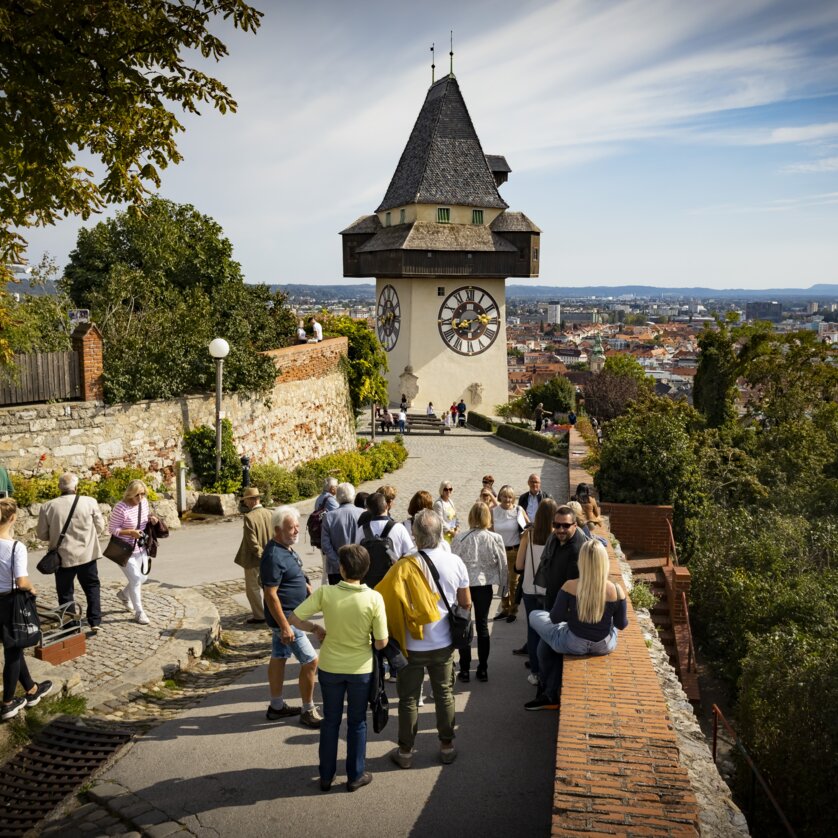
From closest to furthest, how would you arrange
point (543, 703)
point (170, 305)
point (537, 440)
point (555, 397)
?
point (543, 703), point (170, 305), point (537, 440), point (555, 397)

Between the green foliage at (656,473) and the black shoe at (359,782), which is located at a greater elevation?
the green foliage at (656,473)

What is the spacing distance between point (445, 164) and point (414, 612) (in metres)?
38.8

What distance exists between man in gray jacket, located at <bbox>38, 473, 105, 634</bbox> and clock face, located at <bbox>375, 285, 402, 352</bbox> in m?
34.3

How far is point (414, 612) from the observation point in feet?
18.8

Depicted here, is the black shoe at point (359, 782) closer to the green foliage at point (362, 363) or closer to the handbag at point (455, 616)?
the handbag at point (455, 616)

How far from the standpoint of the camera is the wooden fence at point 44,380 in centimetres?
1388

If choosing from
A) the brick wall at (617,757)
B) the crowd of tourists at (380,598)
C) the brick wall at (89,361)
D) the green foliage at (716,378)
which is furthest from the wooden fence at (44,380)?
the green foliage at (716,378)

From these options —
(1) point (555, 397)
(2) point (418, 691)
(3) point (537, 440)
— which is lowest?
(3) point (537, 440)

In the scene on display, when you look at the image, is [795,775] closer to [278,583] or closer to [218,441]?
[278,583]

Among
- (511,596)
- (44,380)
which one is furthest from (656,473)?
(44,380)

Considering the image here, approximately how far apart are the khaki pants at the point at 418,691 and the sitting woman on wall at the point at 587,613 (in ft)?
2.81

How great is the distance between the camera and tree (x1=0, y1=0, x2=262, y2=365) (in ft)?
22.1

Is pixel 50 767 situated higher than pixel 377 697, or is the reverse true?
pixel 377 697

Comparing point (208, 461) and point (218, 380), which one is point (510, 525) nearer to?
Answer: point (218, 380)
